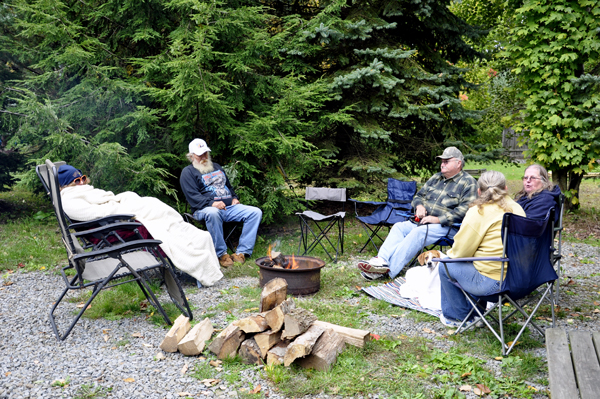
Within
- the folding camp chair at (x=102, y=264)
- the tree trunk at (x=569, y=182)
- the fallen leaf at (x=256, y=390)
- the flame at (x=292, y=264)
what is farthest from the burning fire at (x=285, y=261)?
the tree trunk at (x=569, y=182)

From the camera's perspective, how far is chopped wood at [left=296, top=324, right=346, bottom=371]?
271cm

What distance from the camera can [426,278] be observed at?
13.0 ft

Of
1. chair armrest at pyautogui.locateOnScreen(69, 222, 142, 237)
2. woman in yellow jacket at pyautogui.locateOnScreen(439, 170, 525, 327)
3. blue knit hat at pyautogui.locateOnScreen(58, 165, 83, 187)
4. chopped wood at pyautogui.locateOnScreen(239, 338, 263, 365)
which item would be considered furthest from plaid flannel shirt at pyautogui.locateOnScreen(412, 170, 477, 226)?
blue knit hat at pyautogui.locateOnScreen(58, 165, 83, 187)

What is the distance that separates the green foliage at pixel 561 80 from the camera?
6.36 metres

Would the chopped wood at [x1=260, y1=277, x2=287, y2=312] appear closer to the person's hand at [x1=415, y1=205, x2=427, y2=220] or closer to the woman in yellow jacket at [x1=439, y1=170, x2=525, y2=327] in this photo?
the woman in yellow jacket at [x1=439, y1=170, x2=525, y2=327]

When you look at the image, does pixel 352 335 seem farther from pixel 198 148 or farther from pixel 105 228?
pixel 198 148

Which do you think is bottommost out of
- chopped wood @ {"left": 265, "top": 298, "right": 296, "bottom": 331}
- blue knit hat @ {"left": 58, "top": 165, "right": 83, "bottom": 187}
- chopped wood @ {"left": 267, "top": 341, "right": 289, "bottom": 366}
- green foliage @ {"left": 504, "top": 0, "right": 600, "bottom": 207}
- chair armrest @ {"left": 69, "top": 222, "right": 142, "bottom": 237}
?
chopped wood @ {"left": 267, "top": 341, "right": 289, "bottom": 366}

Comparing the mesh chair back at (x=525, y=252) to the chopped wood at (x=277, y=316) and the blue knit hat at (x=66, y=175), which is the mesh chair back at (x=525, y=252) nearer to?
the chopped wood at (x=277, y=316)

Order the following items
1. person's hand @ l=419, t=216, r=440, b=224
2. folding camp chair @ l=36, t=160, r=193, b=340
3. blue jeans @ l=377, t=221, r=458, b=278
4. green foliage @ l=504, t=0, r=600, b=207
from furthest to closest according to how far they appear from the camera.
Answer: green foliage @ l=504, t=0, r=600, b=207 < person's hand @ l=419, t=216, r=440, b=224 < blue jeans @ l=377, t=221, r=458, b=278 < folding camp chair @ l=36, t=160, r=193, b=340

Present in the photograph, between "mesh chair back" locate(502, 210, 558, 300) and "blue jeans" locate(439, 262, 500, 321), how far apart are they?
14cm

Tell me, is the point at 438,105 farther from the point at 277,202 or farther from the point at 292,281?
the point at 292,281

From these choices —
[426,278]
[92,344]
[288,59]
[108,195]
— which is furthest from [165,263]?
[288,59]

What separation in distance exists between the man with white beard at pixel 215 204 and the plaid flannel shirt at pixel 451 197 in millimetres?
1923

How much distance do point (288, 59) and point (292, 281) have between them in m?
4.13
